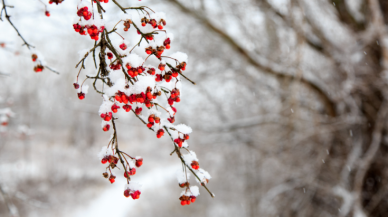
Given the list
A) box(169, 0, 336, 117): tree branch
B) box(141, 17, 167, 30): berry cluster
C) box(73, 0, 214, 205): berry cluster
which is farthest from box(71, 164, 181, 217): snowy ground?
box(141, 17, 167, 30): berry cluster

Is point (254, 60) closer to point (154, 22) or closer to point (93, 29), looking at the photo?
point (154, 22)

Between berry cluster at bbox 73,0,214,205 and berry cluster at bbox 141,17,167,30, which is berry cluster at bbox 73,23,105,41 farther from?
berry cluster at bbox 141,17,167,30

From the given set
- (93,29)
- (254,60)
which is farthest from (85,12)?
(254,60)

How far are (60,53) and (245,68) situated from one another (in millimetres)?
8812

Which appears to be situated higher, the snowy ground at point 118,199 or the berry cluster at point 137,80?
the snowy ground at point 118,199

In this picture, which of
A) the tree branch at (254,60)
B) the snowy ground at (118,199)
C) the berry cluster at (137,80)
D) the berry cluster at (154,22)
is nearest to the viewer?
the berry cluster at (137,80)

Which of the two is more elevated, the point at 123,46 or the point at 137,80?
the point at 123,46

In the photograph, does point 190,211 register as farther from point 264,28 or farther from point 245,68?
point 264,28

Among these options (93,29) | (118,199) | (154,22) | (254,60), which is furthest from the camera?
(118,199)

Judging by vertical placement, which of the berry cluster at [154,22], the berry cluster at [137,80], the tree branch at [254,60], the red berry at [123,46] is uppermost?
the tree branch at [254,60]

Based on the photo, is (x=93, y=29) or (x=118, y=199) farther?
(x=118, y=199)

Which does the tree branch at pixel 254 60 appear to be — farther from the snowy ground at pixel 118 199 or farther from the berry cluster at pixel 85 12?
the snowy ground at pixel 118 199

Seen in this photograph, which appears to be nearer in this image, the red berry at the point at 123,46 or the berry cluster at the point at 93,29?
the berry cluster at the point at 93,29

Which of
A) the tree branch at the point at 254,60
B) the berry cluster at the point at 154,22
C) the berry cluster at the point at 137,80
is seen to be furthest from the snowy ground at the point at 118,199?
the berry cluster at the point at 154,22
